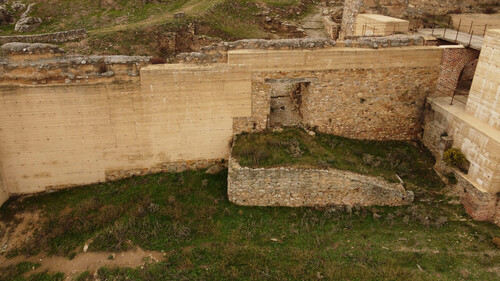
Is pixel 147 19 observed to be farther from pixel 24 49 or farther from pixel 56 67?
pixel 56 67

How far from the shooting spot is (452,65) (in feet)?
41.6

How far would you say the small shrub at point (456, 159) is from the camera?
11.0 metres

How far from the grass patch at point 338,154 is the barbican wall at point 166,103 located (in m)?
0.67

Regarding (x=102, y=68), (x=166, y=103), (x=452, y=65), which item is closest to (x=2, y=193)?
(x=102, y=68)

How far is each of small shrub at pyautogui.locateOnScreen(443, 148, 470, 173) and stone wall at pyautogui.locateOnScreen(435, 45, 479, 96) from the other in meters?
2.80

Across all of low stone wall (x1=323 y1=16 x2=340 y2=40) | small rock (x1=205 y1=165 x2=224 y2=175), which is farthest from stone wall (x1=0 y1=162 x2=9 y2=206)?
low stone wall (x1=323 y1=16 x2=340 y2=40)

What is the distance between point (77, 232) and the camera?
10672 mm

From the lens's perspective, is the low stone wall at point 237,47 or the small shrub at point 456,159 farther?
the low stone wall at point 237,47

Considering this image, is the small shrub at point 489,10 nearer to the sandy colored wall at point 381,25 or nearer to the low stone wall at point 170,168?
the sandy colored wall at point 381,25

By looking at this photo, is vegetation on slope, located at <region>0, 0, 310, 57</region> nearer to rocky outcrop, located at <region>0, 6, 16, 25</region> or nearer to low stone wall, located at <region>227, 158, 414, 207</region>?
rocky outcrop, located at <region>0, 6, 16, 25</region>

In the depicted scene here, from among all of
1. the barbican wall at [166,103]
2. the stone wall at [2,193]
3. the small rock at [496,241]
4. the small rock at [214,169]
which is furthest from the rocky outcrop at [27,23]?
the small rock at [496,241]

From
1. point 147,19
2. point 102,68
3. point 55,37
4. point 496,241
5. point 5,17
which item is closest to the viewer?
point 496,241

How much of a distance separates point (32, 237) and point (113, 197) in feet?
8.07

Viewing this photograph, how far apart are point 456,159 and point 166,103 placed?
29.9 ft
